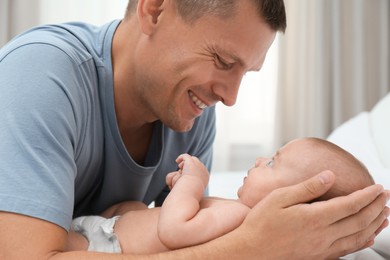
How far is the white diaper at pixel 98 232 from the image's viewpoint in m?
1.20

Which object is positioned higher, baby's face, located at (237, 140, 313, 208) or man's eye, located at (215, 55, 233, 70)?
man's eye, located at (215, 55, 233, 70)

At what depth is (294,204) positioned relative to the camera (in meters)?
1.05

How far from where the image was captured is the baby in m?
1.08

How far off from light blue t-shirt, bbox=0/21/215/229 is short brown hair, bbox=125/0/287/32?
0.88 ft

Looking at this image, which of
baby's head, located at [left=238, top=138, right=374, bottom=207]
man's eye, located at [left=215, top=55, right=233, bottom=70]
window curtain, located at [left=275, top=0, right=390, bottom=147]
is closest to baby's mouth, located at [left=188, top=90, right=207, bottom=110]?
man's eye, located at [left=215, top=55, right=233, bottom=70]

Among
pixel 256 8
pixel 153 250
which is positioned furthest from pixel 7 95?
pixel 256 8

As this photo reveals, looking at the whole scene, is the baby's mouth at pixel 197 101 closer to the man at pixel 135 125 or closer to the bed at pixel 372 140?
the man at pixel 135 125

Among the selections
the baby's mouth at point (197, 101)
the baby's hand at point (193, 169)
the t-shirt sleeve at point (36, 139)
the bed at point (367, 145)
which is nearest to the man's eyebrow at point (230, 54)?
the baby's mouth at point (197, 101)

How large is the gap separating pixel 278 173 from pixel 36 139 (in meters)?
0.55

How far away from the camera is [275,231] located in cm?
102

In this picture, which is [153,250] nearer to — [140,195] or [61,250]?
[61,250]

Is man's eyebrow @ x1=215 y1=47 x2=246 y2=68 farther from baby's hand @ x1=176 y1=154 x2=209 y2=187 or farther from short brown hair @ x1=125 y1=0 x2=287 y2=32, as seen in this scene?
baby's hand @ x1=176 y1=154 x2=209 y2=187

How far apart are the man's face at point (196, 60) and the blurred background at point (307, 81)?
5.53ft

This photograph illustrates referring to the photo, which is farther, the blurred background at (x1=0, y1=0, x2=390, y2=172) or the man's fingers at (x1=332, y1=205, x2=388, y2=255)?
the blurred background at (x1=0, y1=0, x2=390, y2=172)
